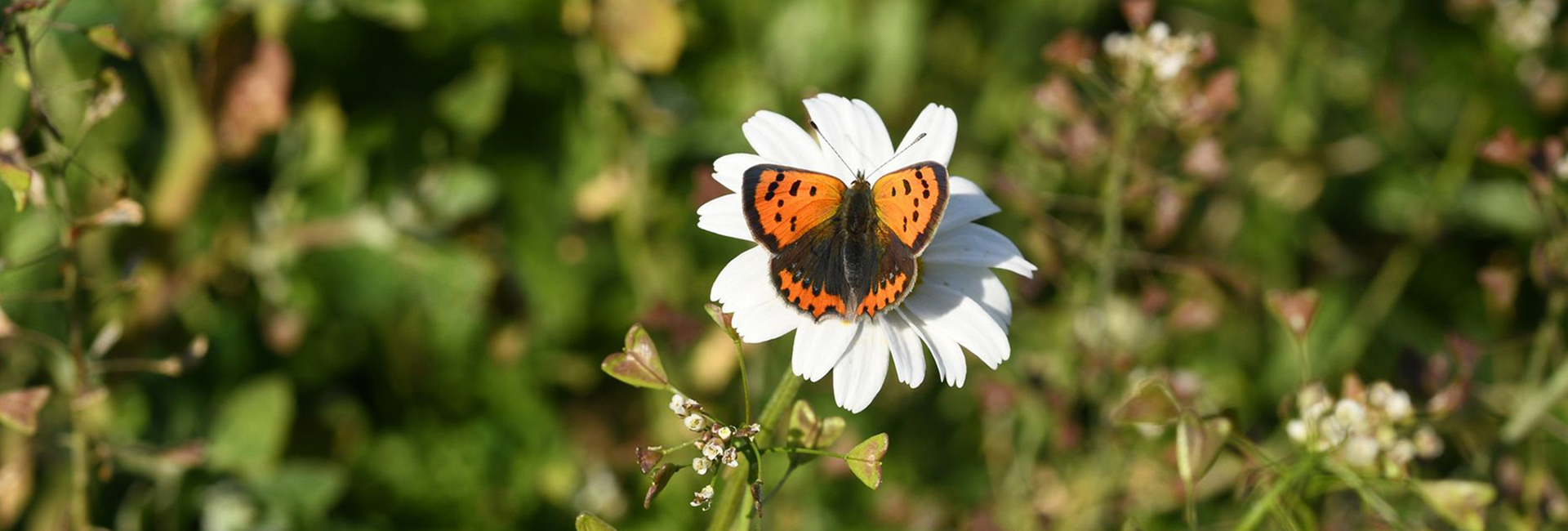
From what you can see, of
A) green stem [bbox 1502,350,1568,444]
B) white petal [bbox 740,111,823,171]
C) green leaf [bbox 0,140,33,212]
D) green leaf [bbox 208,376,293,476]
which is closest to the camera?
green leaf [bbox 0,140,33,212]

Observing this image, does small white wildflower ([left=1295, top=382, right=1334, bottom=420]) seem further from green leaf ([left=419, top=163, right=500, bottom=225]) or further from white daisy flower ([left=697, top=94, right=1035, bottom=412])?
green leaf ([left=419, top=163, right=500, bottom=225])

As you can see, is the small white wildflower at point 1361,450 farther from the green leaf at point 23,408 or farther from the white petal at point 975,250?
the green leaf at point 23,408

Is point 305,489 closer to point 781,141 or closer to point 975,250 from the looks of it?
point 781,141

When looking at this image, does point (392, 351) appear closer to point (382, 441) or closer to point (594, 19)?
point (382, 441)

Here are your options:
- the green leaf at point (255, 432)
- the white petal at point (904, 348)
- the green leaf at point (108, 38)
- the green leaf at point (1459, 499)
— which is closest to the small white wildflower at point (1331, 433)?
the green leaf at point (1459, 499)

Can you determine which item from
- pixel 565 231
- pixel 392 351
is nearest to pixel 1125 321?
pixel 565 231

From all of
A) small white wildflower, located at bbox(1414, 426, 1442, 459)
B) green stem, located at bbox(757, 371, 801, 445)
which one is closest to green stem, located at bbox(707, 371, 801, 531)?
green stem, located at bbox(757, 371, 801, 445)
